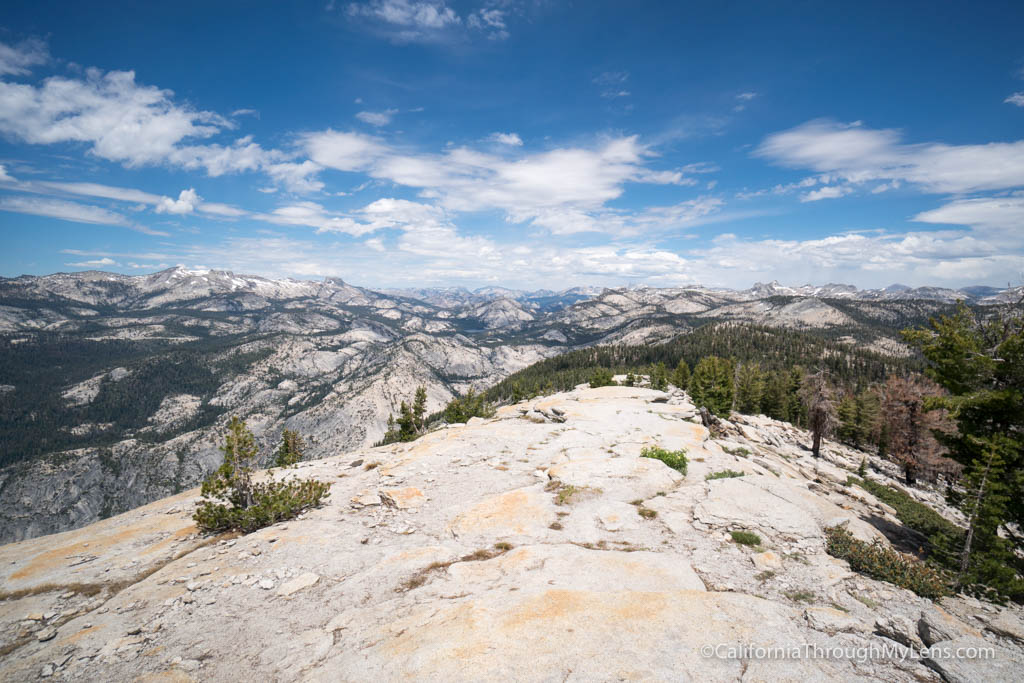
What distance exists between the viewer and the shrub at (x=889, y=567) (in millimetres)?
11938

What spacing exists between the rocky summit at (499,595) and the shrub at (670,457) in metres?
1.13

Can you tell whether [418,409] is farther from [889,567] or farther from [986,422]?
[986,422]

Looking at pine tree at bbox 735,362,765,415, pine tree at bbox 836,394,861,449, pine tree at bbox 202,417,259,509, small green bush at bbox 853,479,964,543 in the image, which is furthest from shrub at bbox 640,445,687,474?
pine tree at bbox 735,362,765,415

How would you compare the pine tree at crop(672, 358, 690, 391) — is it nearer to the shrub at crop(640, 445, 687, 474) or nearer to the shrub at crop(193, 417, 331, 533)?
the shrub at crop(640, 445, 687, 474)

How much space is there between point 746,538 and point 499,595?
9232mm

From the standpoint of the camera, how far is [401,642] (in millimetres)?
8414

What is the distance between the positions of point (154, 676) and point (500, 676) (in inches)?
284

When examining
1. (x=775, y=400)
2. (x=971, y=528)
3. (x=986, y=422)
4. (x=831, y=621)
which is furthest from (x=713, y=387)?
(x=831, y=621)

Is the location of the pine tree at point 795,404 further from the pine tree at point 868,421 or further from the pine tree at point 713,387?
the pine tree at point 713,387

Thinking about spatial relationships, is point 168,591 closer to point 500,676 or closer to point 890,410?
point 500,676

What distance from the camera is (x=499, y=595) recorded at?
10086mm

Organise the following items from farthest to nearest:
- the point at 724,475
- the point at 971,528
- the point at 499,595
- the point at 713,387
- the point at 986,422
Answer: the point at 713,387 → the point at 724,475 → the point at 986,422 → the point at 971,528 → the point at 499,595

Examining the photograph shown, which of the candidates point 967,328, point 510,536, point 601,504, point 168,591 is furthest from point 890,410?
point 168,591

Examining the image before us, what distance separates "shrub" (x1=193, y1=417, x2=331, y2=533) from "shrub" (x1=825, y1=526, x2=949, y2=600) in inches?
802
